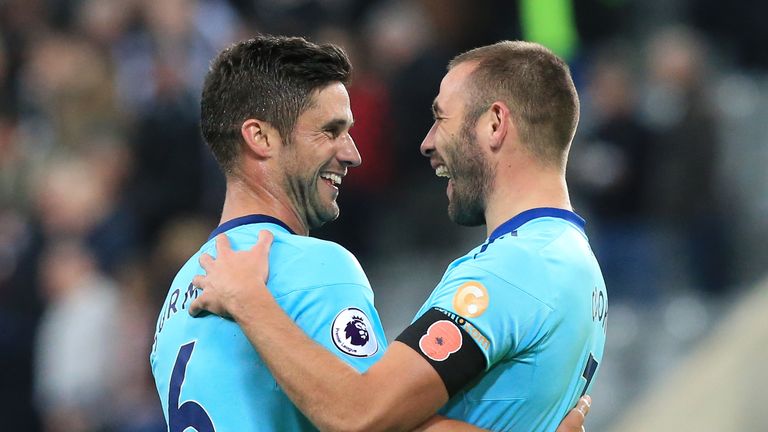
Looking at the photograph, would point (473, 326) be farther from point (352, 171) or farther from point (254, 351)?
point (352, 171)

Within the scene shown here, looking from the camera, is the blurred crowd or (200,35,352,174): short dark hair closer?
(200,35,352,174): short dark hair

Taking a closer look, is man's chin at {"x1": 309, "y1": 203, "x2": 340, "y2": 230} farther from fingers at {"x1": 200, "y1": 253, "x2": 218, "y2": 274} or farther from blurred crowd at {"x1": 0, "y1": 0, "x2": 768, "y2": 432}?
blurred crowd at {"x1": 0, "y1": 0, "x2": 768, "y2": 432}

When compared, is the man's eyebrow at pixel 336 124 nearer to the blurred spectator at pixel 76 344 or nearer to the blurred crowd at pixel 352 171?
the blurred crowd at pixel 352 171

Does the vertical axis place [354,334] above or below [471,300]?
below

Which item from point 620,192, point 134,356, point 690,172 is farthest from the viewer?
point 134,356

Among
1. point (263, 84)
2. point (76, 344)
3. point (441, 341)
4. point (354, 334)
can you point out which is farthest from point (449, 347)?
point (76, 344)

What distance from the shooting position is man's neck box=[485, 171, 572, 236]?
170 inches

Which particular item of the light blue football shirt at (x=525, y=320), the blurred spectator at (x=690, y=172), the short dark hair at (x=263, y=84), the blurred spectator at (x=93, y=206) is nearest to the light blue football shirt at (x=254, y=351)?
the light blue football shirt at (x=525, y=320)

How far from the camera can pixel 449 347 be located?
3.87m

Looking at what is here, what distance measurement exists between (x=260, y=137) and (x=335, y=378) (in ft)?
3.07

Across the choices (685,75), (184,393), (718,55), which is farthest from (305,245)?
(718,55)

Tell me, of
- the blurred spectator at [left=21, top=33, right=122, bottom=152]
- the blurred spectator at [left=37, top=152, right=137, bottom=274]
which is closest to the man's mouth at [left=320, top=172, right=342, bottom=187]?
the blurred spectator at [left=37, top=152, right=137, bottom=274]

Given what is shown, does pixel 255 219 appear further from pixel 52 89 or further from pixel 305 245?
pixel 52 89

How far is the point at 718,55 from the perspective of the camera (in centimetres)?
1042
